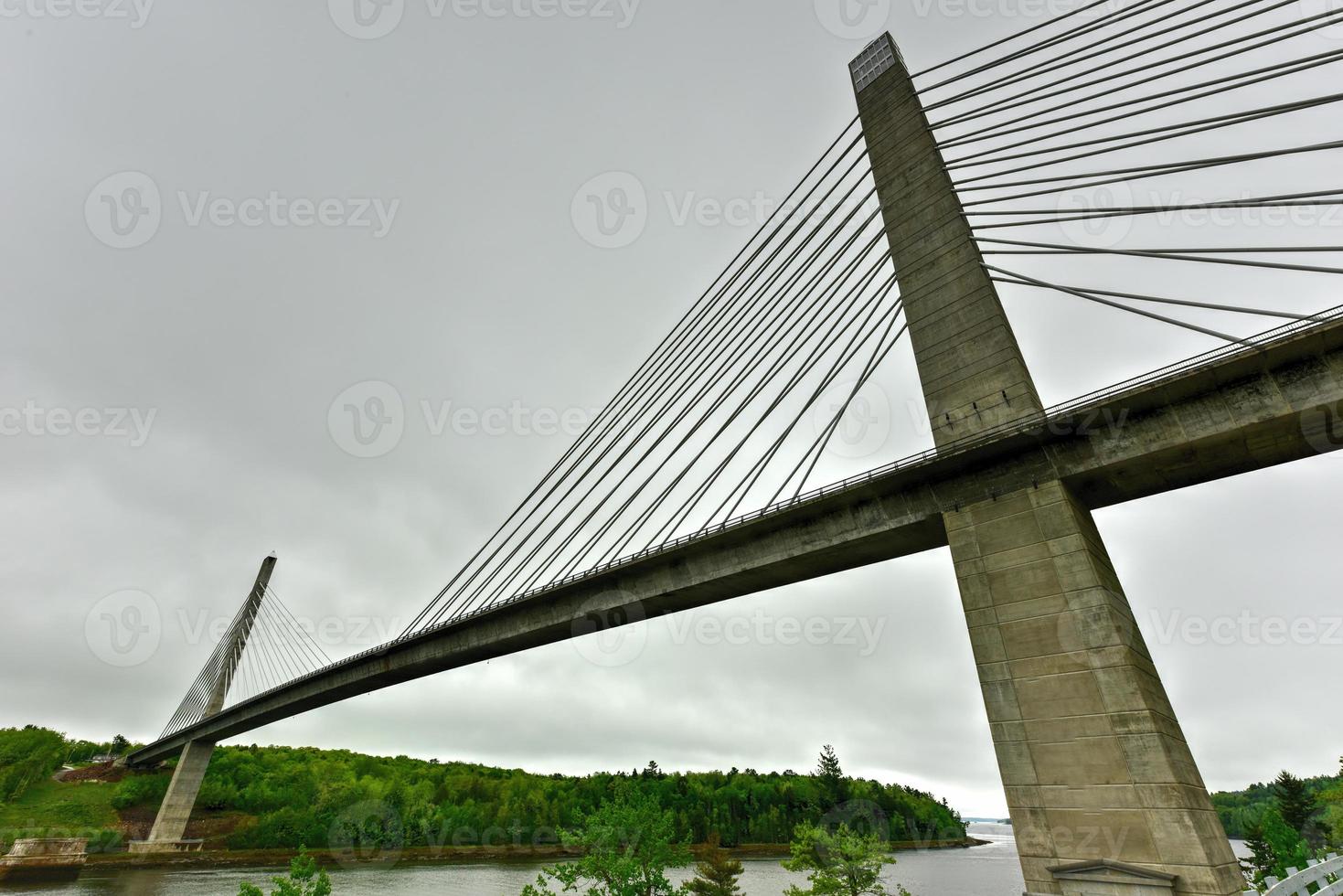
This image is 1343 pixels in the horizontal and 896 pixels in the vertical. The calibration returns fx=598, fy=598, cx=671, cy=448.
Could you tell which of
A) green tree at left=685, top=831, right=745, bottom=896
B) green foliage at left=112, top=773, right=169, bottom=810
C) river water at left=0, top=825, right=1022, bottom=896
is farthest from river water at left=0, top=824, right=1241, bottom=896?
green foliage at left=112, top=773, right=169, bottom=810

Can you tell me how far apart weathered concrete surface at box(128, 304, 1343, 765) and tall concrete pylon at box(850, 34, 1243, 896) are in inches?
34.9

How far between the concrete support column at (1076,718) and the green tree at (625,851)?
1565cm

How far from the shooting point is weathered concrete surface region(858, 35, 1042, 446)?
17.8 m

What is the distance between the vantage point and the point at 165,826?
186 feet

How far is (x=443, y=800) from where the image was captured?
85.5 meters

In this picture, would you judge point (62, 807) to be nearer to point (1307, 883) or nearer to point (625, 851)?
point (625, 851)

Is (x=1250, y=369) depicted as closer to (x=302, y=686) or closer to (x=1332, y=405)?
(x=1332, y=405)

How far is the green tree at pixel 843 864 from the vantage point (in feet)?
91.3

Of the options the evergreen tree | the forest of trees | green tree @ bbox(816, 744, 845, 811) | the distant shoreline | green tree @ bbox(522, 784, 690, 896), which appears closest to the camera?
green tree @ bbox(522, 784, 690, 896)

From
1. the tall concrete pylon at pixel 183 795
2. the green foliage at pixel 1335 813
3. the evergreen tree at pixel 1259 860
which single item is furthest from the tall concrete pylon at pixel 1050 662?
the tall concrete pylon at pixel 183 795

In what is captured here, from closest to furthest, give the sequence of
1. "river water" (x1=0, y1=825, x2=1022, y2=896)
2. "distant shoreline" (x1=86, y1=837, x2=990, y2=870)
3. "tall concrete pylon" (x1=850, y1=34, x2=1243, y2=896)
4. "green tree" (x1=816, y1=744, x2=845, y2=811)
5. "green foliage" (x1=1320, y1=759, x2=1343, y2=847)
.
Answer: "tall concrete pylon" (x1=850, y1=34, x2=1243, y2=896), "river water" (x1=0, y1=825, x2=1022, y2=896), "green foliage" (x1=1320, y1=759, x2=1343, y2=847), "distant shoreline" (x1=86, y1=837, x2=990, y2=870), "green tree" (x1=816, y1=744, x2=845, y2=811)

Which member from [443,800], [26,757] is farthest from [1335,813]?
[26,757]

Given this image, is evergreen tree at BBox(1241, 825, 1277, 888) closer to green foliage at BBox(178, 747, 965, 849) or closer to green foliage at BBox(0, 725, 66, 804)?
green foliage at BBox(178, 747, 965, 849)

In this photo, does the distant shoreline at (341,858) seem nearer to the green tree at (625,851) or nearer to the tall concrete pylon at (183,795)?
the tall concrete pylon at (183,795)
